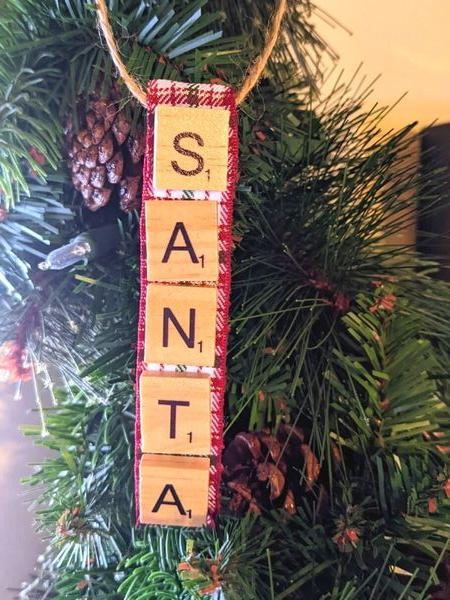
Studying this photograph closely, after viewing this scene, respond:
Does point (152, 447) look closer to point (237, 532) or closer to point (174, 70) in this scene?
point (237, 532)

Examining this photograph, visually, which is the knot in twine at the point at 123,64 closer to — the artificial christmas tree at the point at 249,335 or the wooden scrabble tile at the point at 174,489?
the artificial christmas tree at the point at 249,335

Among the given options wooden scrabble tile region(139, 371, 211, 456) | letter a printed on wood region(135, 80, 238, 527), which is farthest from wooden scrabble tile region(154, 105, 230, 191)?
wooden scrabble tile region(139, 371, 211, 456)

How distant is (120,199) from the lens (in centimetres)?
43

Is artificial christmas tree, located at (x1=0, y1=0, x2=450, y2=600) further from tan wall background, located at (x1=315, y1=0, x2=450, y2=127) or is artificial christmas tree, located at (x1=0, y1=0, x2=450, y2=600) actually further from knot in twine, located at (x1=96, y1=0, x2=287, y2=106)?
tan wall background, located at (x1=315, y1=0, x2=450, y2=127)

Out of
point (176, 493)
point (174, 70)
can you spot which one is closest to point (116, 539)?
point (176, 493)

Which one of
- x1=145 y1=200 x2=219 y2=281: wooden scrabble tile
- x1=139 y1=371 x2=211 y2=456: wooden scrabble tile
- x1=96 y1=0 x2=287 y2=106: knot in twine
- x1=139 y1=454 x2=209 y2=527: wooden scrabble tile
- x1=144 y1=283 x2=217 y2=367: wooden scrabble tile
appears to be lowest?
x1=139 y1=454 x2=209 y2=527: wooden scrabble tile

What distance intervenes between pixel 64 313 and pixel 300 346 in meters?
0.18

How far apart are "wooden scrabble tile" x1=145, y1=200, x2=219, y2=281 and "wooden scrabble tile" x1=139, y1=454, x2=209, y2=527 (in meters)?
0.13

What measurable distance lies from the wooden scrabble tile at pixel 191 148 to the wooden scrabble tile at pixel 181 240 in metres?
0.01

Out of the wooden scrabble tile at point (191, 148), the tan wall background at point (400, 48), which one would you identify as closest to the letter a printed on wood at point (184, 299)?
the wooden scrabble tile at point (191, 148)

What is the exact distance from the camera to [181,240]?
39cm

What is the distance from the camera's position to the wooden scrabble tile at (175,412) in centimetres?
40

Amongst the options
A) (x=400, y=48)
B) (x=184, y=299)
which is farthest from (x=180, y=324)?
(x=400, y=48)

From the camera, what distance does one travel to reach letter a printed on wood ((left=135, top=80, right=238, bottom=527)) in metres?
0.38
